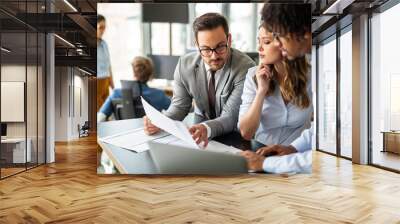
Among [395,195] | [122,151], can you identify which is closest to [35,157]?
[122,151]

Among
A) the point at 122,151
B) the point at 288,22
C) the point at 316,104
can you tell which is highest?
the point at 288,22

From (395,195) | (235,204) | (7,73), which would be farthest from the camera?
(7,73)

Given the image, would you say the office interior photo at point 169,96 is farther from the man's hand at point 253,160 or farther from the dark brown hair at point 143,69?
the man's hand at point 253,160

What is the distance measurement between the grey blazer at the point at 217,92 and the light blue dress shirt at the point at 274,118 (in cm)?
10

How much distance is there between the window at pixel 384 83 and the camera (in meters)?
6.83

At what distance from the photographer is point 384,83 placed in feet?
23.6

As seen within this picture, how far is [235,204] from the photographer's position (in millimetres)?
4410

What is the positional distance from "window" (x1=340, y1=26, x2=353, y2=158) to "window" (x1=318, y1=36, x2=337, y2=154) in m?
0.47

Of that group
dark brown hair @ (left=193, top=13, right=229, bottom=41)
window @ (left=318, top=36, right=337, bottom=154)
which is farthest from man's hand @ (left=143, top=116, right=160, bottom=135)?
window @ (left=318, top=36, right=337, bottom=154)

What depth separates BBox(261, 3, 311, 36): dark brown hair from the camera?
18.7ft

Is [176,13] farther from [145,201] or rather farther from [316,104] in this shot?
[316,104]

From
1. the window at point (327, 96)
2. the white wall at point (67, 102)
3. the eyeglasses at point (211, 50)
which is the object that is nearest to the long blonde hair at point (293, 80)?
the eyeglasses at point (211, 50)

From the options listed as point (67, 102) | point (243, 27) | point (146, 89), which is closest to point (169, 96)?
point (146, 89)

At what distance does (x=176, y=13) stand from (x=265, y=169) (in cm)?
254
